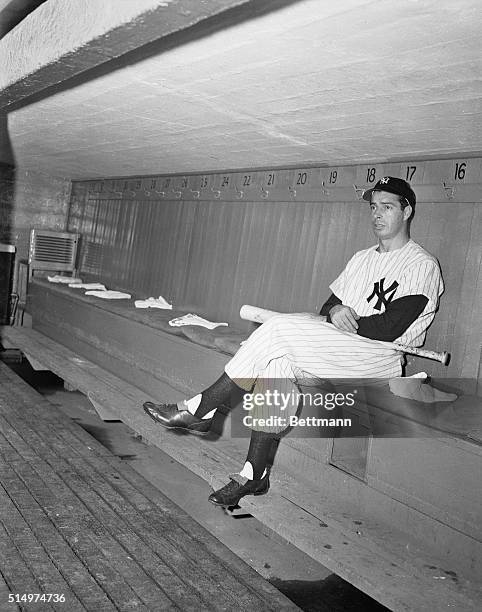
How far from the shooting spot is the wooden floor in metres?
1.92

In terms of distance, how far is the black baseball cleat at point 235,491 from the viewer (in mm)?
2525

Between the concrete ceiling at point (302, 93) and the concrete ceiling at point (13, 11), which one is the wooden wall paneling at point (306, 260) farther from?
the concrete ceiling at point (13, 11)

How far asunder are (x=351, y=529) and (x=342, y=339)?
750 millimetres

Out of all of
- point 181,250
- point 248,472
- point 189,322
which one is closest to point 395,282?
point 248,472

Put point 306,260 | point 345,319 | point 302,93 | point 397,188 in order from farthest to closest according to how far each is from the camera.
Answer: point 306,260
point 397,188
point 345,319
point 302,93

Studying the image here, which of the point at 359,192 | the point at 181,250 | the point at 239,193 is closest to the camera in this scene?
the point at 359,192

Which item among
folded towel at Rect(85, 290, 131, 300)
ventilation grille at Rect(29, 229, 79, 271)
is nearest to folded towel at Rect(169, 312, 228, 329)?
folded towel at Rect(85, 290, 131, 300)

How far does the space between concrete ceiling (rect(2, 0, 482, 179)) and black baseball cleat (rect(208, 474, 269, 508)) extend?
5.20 feet

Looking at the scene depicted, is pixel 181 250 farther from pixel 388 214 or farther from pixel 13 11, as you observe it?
pixel 13 11

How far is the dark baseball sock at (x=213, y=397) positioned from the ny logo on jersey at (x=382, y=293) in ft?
2.45

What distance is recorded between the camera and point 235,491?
8.36ft

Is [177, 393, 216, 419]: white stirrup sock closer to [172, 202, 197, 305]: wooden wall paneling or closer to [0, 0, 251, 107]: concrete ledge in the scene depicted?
[0, 0, 251, 107]: concrete ledge

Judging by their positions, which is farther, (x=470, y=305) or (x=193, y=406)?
(x=470, y=305)

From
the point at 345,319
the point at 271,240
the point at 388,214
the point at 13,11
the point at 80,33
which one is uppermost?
the point at 13,11
